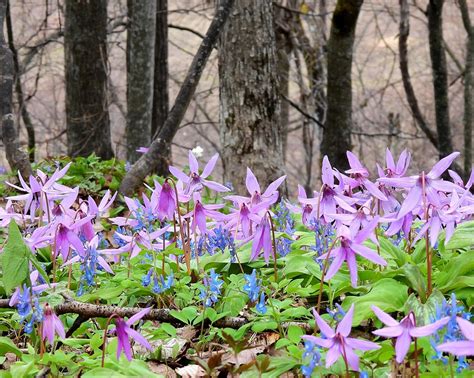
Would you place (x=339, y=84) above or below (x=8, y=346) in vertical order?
above

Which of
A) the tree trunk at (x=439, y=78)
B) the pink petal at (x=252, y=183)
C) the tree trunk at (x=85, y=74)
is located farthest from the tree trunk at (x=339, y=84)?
the pink petal at (x=252, y=183)

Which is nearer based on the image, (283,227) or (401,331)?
(401,331)

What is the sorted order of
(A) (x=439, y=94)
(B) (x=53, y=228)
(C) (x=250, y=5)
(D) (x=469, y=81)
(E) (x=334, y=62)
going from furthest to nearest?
(D) (x=469, y=81)
(A) (x=439, y=94)
(E) (x=334, y=62)
(C) (x=250, y=5)
(B) (x=53, y=228)

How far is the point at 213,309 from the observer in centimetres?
226

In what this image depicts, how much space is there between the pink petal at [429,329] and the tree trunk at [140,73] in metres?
6.02

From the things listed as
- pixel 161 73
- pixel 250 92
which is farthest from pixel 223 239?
pixel 161 73

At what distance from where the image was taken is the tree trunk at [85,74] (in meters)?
9.03

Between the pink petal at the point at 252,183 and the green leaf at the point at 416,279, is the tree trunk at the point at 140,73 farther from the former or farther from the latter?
the green leaf at the point at 416,279

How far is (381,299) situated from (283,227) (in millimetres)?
1267

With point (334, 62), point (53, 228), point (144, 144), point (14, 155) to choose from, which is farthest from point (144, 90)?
point (53, 228)

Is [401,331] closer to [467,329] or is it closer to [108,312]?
[467,329]

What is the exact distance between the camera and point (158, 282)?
7.61 ft

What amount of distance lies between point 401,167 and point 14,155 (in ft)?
9.22

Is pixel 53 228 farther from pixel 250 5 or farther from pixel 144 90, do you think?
pixel 144 90
